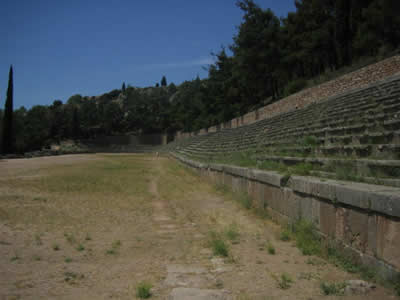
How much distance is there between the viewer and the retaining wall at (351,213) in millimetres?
3092

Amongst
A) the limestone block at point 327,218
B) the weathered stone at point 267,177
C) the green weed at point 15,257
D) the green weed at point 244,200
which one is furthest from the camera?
the green weed at point 244,200

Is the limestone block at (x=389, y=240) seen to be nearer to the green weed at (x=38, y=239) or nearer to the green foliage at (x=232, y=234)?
the green foliage at (x=232, y=234)

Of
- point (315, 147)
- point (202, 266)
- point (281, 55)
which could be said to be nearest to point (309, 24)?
point (281, 55)

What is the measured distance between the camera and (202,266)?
4.13m

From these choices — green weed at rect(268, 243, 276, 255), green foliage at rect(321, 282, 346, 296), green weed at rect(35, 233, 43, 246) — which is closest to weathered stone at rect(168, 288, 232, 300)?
green foliage at rect(321, 282, 346, 296)

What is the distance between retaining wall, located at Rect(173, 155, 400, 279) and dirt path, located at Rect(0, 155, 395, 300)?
307mm

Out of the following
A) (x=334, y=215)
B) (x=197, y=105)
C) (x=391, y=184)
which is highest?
(x=197, y=105)

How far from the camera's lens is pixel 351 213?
3.78 meters

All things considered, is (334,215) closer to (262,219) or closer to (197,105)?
(262,219)

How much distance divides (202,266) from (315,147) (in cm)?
436

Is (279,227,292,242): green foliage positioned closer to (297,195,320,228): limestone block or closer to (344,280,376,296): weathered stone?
(297,195,320,228): limestone block

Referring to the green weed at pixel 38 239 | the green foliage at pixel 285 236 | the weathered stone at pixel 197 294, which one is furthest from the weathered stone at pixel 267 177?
the green weed at pixel 38 239

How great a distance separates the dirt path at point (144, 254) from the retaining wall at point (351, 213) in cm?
31

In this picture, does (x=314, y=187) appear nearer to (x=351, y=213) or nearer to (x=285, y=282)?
(x=351, y=213)
